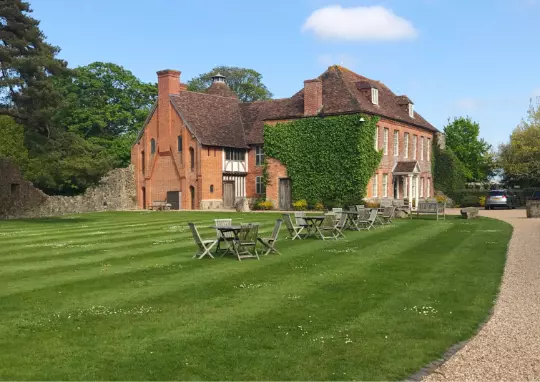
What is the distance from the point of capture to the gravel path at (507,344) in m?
5.89

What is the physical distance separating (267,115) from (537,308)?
126 ft

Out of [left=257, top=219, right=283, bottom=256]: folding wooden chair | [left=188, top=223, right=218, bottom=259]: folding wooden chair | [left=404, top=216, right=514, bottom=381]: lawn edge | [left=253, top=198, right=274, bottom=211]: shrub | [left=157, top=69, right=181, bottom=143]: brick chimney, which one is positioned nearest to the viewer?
[left=404, top=216, right=514, bottom=381]: lawn edge

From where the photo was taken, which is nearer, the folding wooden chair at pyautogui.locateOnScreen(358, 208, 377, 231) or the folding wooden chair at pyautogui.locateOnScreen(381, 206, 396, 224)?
the folding wooden chair at pyautogui.locateOnScreen(358, 208, 377, 231)

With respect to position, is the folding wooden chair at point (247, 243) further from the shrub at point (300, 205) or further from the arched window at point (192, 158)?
the arched window at point (192, 158)

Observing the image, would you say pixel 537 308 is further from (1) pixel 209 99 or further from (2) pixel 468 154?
(2) pixel 468 154

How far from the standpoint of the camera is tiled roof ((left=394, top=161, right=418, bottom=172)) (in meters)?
43.2

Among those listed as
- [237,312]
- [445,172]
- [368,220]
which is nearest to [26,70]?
[368,220]

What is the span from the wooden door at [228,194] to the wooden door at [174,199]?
3.71m

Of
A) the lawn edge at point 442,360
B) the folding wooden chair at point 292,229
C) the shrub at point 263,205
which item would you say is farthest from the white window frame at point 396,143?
the lawn edge at point 442,360

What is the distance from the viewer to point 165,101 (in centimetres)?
4603

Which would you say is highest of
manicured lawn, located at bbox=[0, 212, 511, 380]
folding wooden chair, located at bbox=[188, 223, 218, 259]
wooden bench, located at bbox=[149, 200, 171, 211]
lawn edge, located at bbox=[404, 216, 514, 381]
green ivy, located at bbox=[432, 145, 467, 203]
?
green ivy, located at bbox=[432, 145, 467, 203]

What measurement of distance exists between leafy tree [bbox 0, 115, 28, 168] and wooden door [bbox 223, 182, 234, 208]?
1526cm

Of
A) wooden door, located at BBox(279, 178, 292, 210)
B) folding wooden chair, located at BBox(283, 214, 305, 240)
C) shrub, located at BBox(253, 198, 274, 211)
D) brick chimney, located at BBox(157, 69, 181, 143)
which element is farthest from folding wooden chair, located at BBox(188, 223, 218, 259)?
brick chimney, located at BBox(157, 69, 181, 143)

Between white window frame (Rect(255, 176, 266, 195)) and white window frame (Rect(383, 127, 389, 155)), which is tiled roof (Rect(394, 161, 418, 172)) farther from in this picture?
white window frame (Rect(255, 176, 266, 195))
